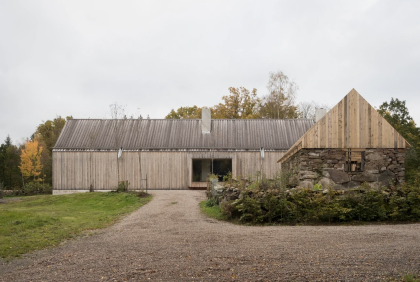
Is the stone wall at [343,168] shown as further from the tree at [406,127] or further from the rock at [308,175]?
the tree at [406,127]

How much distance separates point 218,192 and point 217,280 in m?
9.87

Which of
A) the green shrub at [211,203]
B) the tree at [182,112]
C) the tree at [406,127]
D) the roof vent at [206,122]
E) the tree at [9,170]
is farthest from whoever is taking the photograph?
the tree at [182,112]

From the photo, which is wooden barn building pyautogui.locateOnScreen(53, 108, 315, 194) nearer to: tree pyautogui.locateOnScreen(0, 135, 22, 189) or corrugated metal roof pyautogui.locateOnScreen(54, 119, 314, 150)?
corrugated metal roof pyautogui.locateOnScreen(54, 119, 314, 150)

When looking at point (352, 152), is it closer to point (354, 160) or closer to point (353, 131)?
point (354, 160)

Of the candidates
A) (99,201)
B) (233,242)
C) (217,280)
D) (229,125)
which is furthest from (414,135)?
(217,280)

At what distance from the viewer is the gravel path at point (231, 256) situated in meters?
6.01

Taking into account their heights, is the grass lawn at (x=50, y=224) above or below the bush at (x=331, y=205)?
below

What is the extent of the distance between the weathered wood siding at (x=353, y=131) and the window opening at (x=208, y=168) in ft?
45.4

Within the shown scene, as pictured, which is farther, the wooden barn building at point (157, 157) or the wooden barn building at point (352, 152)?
the wooden barn building at point (157, 157)

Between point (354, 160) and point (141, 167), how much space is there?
16.5 meters

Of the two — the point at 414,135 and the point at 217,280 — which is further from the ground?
the point at 414,135

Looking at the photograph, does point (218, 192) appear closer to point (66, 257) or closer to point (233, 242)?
point (233, 242)

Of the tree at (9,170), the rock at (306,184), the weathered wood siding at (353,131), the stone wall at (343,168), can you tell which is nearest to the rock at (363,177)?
the stone wall at (343,168)

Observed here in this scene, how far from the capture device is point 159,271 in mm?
6328
